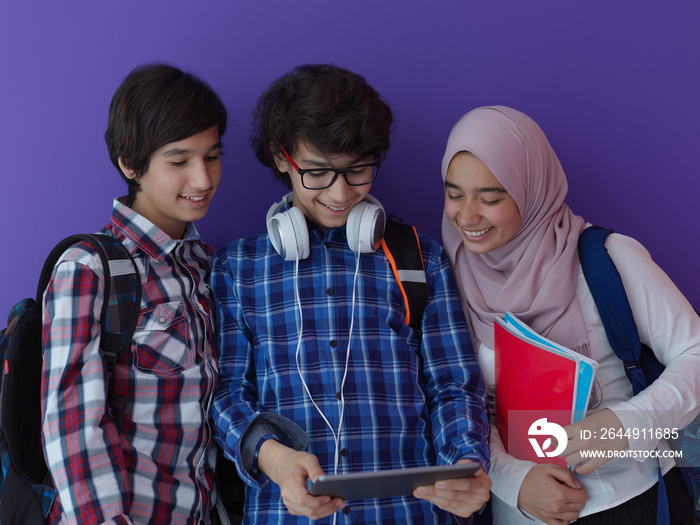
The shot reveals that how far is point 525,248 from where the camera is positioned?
6.91 ft

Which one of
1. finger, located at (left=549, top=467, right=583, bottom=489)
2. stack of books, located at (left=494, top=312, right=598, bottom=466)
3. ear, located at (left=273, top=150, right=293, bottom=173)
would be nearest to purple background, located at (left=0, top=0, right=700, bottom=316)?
ear, located at (left=273, top=150, right=293, bottom=173)

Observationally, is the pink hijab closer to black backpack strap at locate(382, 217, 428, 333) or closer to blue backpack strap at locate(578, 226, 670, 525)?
blue backpack strap at locate(578, 226, 670, 525)

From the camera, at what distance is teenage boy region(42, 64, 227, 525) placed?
1.59m

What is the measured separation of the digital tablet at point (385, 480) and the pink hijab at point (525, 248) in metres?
0.73

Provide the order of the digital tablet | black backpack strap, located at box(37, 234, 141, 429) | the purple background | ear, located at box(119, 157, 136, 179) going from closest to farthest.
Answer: the digital tablet → black backpack strap, located at box(37, 234, 141, 429) → ear, located at box(119, 157, 136, 179) → the purple background

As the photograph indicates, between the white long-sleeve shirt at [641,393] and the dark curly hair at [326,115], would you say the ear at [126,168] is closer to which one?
the dark curly hair at [326,115]

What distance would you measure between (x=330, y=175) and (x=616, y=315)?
1008mm

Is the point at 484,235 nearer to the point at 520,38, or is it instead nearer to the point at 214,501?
the point at 520,38

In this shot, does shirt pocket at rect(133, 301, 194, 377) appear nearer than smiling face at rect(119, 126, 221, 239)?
Yes

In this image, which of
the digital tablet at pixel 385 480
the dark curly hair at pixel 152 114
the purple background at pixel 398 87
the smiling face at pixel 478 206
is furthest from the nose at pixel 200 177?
the digital tablet at pixel 385 480

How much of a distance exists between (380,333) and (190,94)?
981 mm

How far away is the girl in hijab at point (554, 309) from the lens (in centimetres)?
179

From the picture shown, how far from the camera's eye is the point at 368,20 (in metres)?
2.41

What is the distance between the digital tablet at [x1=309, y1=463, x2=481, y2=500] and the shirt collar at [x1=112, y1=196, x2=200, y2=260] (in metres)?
0.89
